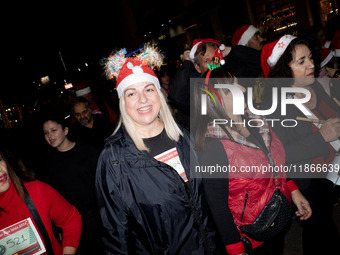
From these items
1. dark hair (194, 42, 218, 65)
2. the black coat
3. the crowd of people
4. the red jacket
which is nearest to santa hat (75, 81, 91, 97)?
dark hair (194, 42, 218, 65)

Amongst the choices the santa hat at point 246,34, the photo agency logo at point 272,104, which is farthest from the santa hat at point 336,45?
the photo agency logo at point 272,104

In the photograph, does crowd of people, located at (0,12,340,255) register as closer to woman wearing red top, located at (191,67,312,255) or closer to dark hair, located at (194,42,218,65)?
woman wearing red top, located at (191,67,312,255)

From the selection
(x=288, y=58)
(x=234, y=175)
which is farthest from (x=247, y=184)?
(x=288, y=58)

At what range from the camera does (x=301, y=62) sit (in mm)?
2566

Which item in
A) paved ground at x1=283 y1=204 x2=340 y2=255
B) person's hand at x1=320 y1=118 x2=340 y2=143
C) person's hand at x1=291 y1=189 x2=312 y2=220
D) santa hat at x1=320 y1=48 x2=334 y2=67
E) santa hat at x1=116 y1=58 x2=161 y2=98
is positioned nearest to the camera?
santa hat at x1=116 y1=58 x2=161 y2=98

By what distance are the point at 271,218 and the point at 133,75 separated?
63.2 inches

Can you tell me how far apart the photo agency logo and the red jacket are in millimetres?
271

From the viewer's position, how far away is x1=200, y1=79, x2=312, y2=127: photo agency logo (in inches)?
81.4

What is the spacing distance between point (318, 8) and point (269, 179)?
11.3 m

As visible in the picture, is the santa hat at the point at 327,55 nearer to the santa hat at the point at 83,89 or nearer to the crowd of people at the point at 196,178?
the crowd of people at the point at 196,178

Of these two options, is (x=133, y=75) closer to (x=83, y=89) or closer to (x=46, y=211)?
(x=46, y=211)

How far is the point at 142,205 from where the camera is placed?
1.68 meters

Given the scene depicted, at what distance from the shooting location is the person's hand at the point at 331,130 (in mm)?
2035

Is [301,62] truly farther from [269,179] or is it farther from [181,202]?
[181,202]
